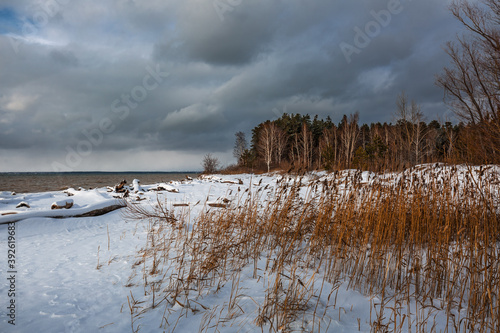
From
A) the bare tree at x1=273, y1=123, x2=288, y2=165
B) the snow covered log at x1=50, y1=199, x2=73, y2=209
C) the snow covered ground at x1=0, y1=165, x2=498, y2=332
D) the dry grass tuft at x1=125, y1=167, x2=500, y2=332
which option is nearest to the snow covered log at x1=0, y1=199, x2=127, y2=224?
the snow covered log at x1=50, y1=199, x2=73, y2=209

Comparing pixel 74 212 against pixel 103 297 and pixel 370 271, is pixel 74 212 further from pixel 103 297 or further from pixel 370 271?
pixel 370 271

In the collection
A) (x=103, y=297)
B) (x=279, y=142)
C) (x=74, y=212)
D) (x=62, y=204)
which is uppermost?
(x=279, y=142)

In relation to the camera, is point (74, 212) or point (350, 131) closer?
point (74, 212)

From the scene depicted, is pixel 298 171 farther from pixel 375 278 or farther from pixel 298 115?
pixel 298 115

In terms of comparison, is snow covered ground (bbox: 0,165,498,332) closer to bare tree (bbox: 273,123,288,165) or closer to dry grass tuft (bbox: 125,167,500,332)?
dry grass tuft (bbox: 125,167,500,332)

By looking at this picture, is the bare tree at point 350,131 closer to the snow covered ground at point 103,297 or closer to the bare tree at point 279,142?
the bare tree at point 279,142

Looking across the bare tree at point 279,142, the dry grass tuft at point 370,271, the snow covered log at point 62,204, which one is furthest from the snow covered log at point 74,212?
the bare tree at point 279,142

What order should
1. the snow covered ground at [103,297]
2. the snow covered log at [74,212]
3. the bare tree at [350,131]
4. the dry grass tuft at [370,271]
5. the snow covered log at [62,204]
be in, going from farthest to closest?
the bare tree at [350,131]
the snow covered log at [62,204]
the snow covered log at [74,212]
the dry grass tuft at [370,271]
the snow covered ground at [103,297]

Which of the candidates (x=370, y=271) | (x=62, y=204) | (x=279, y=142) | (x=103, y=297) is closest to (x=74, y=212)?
(x=62, y=204)

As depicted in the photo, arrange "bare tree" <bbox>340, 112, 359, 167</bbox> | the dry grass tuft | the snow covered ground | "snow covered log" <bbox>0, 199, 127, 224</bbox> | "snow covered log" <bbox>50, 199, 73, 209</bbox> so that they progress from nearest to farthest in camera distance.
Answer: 1. the snow covered ground
2. the dry grass tuft
3. "snow covered log" <bbox>0, 199, 127, 224</bbox>
4. "snow covered log" <bbox>50, 199, 73, 209</bbox>
5. "bare tree" <bbox>340, 112, 359, 167</bbox>

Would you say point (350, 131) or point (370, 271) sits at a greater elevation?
point (350, 131)

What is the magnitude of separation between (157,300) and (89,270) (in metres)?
1.48

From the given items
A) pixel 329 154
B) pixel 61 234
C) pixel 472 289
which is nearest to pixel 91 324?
pixel 472 289

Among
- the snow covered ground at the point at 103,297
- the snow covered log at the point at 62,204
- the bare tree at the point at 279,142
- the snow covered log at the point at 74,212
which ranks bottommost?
the snow covered ground at the point at 103,297
